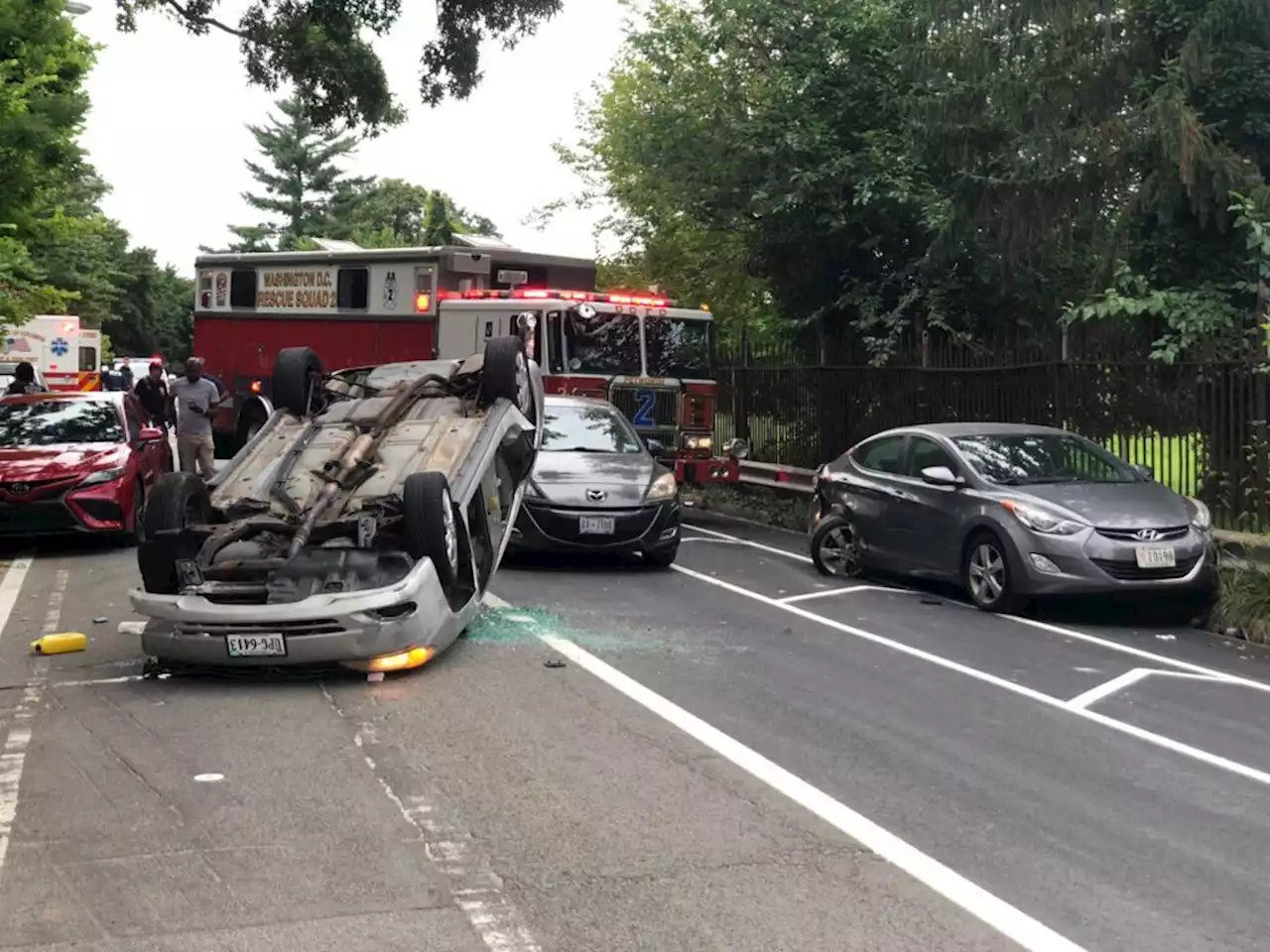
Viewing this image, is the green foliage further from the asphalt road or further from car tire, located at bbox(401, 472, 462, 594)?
car tire, located at bbox(401, 472, 462, 594)

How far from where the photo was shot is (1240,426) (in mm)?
11906

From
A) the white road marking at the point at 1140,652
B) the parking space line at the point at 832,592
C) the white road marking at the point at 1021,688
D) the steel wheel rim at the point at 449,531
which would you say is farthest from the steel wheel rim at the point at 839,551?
the steel wheel rim at the point at 449,531

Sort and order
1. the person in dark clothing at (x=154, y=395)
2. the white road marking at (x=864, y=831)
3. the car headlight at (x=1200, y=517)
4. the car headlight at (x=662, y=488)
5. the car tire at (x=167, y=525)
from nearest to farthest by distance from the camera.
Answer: the white road marking at (x=864, y=831) < the car tire at (x=167, y=525) < the car headlight at (x=1200, y=517) < the car headlight at (x=662, y=488) < the person in dark clothing at (x=154, y=395)

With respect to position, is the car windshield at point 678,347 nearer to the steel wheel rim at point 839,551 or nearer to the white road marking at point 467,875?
the steel wheel rim at point 839,551

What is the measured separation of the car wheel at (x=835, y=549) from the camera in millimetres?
12758

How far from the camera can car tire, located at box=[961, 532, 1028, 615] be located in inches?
420

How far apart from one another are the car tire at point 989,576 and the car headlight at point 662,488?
9.13 feet

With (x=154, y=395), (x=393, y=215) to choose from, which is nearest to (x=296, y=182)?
(x=393, y=215)

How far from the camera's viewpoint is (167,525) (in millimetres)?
8297

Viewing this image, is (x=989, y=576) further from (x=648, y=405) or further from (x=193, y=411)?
(x=193, y=411)

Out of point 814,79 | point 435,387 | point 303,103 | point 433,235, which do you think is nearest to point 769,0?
point 814,79

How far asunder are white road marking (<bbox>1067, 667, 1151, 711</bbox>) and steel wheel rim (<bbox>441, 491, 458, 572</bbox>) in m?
3.58

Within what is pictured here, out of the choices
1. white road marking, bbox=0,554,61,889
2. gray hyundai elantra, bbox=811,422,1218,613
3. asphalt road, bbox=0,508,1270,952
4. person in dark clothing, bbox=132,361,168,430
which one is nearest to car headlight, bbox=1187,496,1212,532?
A: gray hyundai elantra, bbox=811,422,1218,613

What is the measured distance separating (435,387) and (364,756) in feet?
14.7
